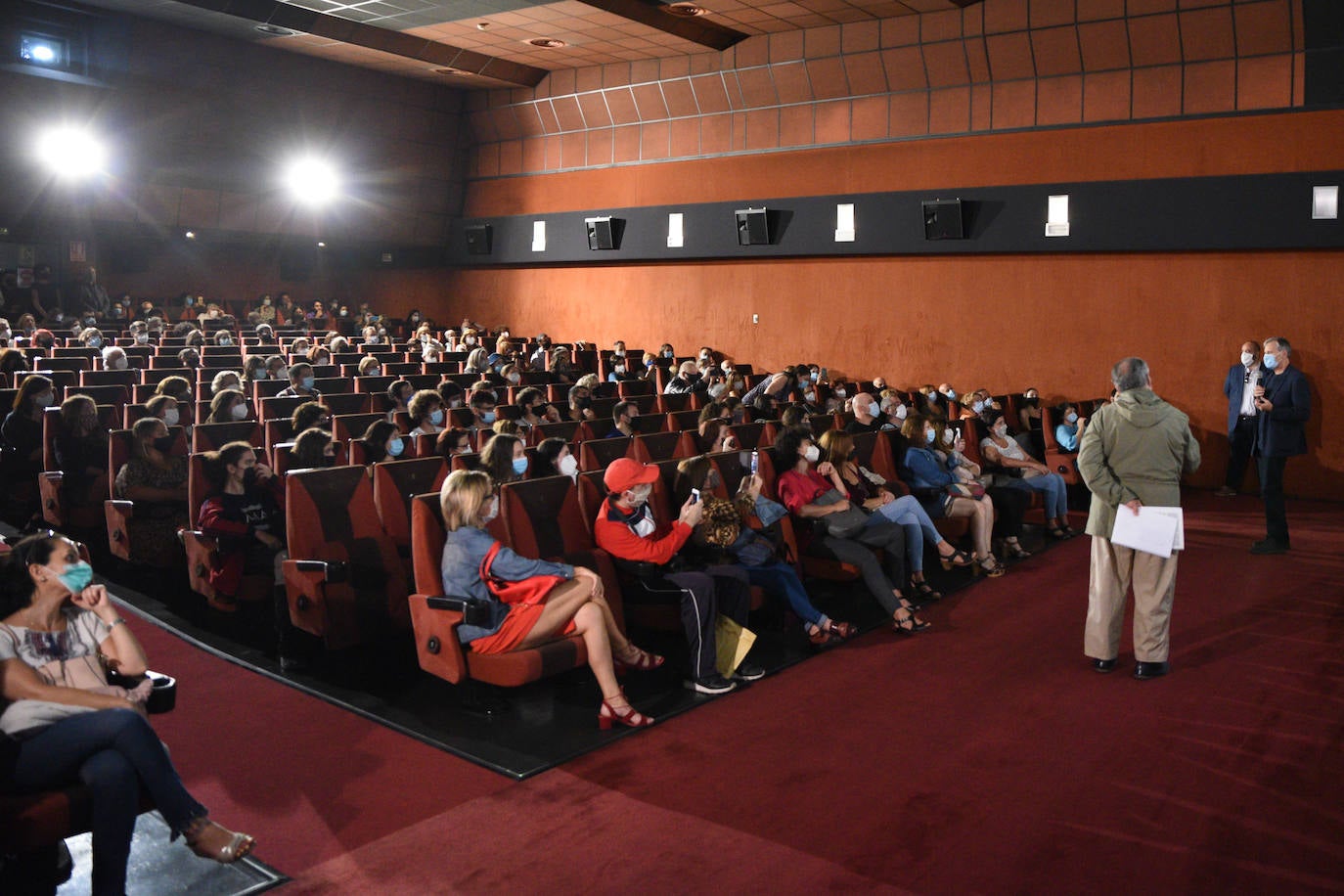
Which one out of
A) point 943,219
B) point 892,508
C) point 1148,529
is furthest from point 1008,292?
point 1148,529

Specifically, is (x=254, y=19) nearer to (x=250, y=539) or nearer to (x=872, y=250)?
(x=872, y=250)

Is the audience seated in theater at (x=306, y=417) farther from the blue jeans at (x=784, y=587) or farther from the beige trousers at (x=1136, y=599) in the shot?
the beige trousers at (x=1136, y=599)

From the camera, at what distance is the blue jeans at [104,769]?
286 centimetres

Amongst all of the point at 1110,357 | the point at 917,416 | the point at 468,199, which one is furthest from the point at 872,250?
the point at 468,199

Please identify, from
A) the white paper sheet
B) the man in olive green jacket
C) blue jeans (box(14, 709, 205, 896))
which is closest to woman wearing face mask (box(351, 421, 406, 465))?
blue jeans (box(14, 709, 205, 896))

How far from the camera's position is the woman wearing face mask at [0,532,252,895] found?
9.41ft

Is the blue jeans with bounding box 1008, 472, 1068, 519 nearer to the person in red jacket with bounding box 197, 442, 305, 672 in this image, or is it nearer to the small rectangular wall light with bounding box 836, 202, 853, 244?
the person in red jacket with bounding box 197, 442, 305, 672

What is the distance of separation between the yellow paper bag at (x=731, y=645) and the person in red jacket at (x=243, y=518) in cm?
195

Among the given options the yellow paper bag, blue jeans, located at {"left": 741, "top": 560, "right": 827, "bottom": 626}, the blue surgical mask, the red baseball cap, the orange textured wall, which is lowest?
the yellow paper bag

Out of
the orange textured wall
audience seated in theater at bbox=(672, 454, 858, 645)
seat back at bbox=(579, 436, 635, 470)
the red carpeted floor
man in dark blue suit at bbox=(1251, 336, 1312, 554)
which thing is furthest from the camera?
the orange textured wall

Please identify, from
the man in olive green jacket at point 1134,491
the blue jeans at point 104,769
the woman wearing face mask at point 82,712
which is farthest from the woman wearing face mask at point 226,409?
the man in olive green jacket at point 1134,491

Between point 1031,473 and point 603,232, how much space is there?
10270 millimetres

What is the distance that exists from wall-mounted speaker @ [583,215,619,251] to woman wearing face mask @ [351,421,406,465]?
36.7 ft

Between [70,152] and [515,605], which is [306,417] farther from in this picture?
[70,152]
